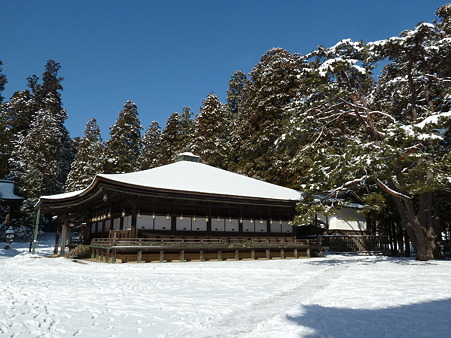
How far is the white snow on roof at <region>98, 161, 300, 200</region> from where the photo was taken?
22.2 meters

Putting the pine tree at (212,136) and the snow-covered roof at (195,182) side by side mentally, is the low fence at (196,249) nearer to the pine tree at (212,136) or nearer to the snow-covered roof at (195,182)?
the snow-covered roof at (195,182)

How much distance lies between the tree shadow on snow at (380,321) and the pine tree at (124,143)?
40.4 meters

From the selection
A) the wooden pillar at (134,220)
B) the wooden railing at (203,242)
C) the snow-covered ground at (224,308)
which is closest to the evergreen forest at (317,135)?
the wooden railing at (203,242)

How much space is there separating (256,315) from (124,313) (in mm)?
2800

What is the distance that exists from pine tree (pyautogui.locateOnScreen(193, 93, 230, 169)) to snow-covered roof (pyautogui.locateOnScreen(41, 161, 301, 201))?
44.5 ft

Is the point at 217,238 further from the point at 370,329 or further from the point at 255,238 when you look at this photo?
the point at 370,329

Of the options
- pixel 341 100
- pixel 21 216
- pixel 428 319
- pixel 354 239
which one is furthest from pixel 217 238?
pixel 21 216

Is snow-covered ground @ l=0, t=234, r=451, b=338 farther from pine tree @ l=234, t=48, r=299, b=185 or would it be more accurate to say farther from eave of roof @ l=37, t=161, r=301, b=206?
pine tree @ l=234, t=48, r=299, b=185

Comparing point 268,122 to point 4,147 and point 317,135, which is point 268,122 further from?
point 4,147

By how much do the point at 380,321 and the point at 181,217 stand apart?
1796 cm

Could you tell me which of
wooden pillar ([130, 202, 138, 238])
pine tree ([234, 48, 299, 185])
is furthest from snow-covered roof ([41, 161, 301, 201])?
pine tree ([234, 48, 299, 185])

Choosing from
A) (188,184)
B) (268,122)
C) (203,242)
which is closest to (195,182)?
(188,184)

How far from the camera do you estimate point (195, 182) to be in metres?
25.2

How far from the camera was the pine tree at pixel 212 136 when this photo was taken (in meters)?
45.6
